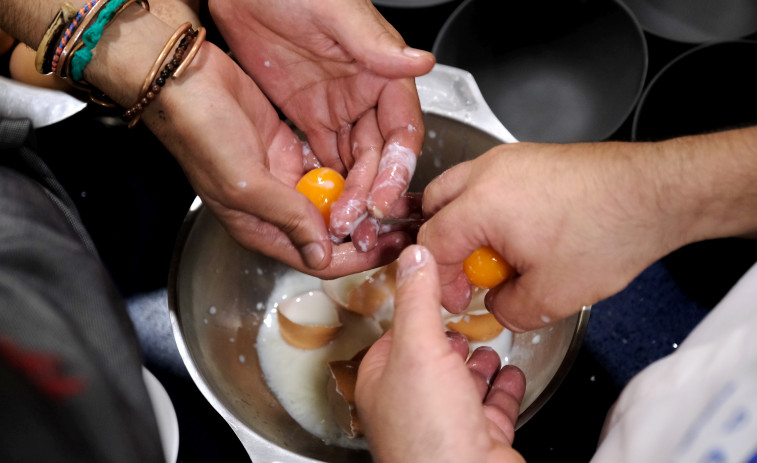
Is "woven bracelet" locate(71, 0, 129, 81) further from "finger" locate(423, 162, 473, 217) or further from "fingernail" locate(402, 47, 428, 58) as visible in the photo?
"finger" locate(423, 162, 473, 217)

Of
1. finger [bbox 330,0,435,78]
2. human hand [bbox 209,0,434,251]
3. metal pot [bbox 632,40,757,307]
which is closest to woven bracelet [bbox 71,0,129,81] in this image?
human hand [bbox 209,0,434,251]

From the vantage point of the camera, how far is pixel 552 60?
1552 millimetres

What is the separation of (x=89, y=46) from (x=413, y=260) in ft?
2.10

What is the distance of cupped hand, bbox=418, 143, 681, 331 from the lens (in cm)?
74

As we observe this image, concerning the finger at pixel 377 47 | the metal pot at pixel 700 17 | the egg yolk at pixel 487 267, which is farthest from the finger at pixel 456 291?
the metal pot at pixel 700 17

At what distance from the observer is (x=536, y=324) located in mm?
852

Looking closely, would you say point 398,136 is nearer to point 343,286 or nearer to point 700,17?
point 343,286

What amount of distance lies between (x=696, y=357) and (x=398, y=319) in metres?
0.36

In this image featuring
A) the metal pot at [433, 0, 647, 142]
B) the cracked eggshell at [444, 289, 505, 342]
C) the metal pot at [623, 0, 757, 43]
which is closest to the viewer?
the cracked eggshell at [444, 289, 505, 342]

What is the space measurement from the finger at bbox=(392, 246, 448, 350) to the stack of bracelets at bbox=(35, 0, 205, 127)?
0.53m

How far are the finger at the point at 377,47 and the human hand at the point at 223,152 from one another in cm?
23

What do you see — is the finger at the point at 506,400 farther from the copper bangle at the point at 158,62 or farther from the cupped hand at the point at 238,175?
the copper bangle at the point at 158,62

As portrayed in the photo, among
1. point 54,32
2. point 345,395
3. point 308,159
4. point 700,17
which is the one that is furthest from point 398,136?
point 700,17

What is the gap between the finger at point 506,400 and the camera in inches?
31.9
